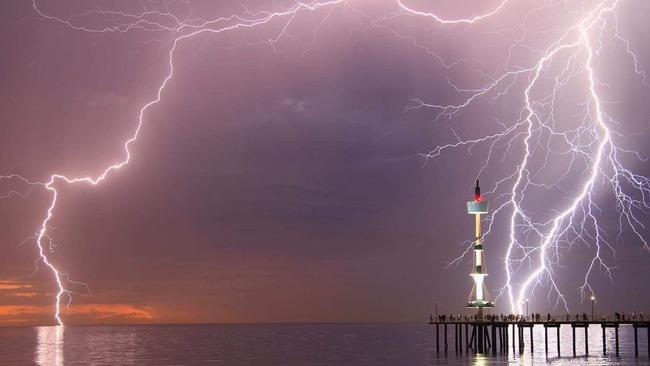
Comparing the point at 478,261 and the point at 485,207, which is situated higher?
the point at 485,207

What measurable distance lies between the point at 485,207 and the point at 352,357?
1930cm

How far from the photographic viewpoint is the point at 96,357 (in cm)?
8225

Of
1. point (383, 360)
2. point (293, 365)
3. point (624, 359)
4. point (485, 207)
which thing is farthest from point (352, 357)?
point (624, 359)

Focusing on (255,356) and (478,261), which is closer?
(478,261)

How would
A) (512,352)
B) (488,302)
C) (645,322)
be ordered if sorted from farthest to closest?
(512,352) < (488,302) < (645,322)

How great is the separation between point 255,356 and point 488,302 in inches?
958

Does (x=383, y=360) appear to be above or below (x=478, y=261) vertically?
below

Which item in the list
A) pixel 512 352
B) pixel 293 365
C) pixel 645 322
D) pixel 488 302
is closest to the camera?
pixel 645 322

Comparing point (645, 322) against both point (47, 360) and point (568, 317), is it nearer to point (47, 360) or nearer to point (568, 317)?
point (568, 317)

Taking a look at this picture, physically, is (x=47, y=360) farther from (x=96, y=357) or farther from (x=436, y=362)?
(x=436, y=362)

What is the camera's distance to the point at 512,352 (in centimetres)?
7806

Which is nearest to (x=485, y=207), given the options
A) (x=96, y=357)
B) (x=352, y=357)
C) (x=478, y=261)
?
(x=478, y=261)

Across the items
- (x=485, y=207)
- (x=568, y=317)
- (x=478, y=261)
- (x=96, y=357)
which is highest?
(x=485, y=207)

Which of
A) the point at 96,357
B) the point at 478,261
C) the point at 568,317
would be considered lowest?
the point at 96,357
